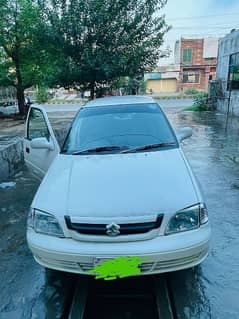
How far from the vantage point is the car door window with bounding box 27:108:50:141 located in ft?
15.5

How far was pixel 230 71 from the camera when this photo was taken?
14.8 m

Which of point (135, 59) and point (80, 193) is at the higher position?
point (135, 59)

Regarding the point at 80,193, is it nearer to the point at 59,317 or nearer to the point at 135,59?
the point at 59,317

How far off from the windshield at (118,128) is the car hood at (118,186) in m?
0.32

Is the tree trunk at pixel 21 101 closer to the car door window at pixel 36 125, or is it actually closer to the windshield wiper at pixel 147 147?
the car door window at pixel 36 125

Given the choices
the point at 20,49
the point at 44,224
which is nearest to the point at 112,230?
the point at 44,224

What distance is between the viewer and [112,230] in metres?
2.14

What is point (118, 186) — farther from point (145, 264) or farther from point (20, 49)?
point (20, 49)

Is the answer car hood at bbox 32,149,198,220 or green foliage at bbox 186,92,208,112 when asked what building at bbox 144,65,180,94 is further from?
car hood at bbox 32,149,198,220

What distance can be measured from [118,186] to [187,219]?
63 cm

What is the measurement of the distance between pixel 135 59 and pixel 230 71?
22.5 feet

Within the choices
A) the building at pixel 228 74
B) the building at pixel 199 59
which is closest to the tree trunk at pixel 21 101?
the building at pixel 228 74

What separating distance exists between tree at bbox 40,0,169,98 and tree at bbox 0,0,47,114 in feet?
9.90

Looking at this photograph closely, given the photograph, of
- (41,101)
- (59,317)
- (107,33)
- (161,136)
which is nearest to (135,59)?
(107,33)
